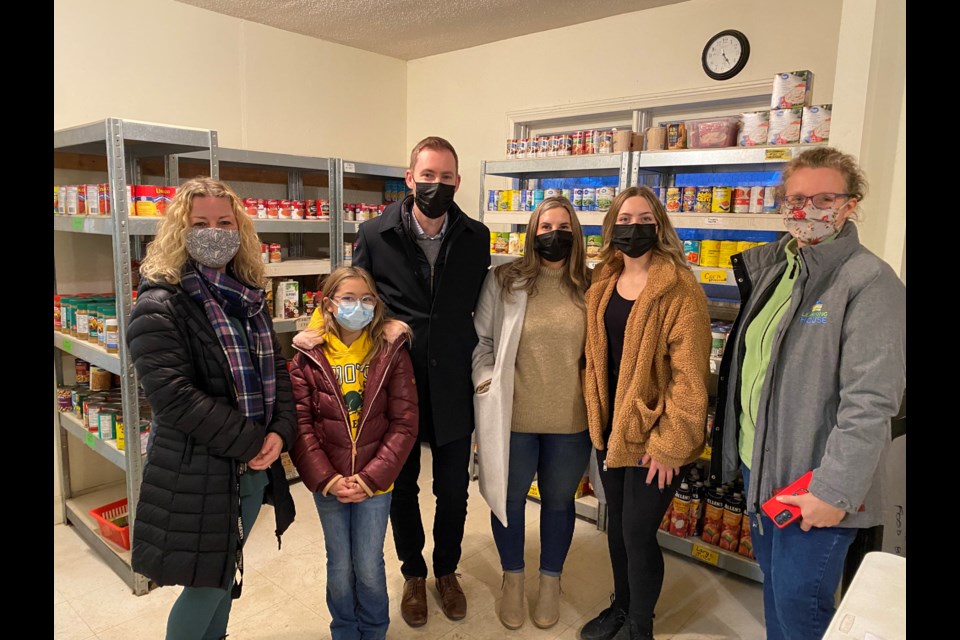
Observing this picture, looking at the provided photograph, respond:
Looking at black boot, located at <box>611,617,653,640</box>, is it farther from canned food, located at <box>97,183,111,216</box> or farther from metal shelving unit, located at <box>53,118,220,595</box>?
canned food, located at <box>97,183,111,216</box>

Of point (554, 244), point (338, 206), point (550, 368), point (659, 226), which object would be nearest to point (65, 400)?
point (338, 206)

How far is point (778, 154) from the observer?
271 centimetres

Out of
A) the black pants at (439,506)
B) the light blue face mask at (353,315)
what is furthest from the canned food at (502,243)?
the light blue face mask at (353,315)

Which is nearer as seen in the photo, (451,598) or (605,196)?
(451,598)

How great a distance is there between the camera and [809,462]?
5.40 feet

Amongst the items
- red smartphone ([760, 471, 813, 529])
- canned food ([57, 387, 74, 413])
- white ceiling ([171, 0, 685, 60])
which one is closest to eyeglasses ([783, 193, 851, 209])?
red smartphone ([760, 471, 813, 529])

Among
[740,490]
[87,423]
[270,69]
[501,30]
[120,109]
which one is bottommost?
[740,490]

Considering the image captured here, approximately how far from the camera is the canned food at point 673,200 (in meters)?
3.14

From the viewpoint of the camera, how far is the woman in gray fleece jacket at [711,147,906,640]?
1518 mm

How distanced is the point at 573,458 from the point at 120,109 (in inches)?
131

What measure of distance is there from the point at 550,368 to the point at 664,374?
42 cm

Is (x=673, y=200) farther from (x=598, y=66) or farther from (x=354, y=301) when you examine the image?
(x=354, y=301)
